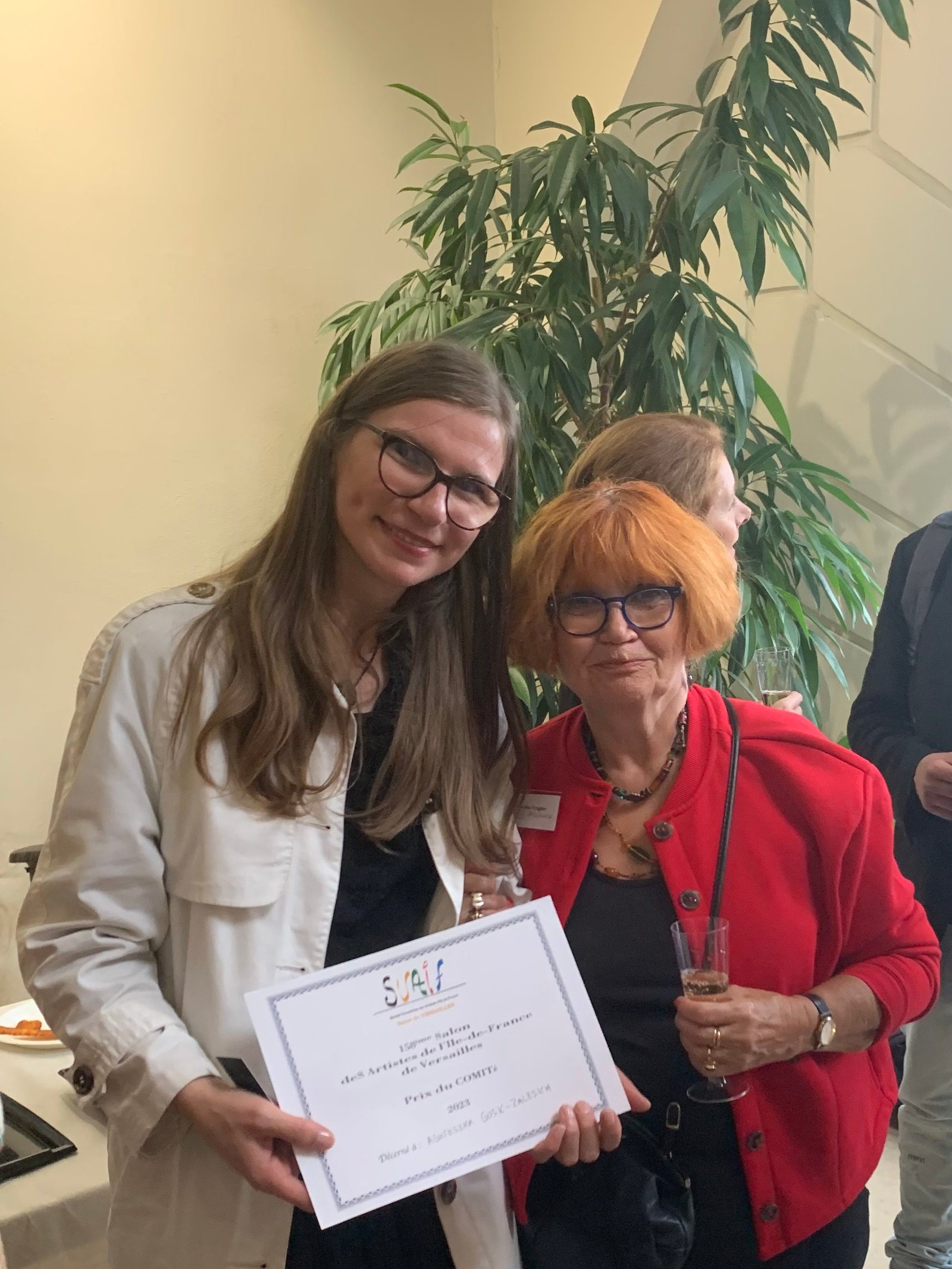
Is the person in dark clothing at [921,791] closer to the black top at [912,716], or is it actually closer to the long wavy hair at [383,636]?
the black top at [912,716]

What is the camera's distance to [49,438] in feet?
9.25

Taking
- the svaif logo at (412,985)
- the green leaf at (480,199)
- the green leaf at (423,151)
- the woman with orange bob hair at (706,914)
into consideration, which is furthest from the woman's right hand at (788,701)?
the green leaf at (423,151)

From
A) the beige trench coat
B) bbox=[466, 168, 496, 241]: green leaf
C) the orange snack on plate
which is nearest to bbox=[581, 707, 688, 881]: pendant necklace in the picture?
the beige trench coat

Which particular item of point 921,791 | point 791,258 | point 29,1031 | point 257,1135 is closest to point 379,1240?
point 257,1135

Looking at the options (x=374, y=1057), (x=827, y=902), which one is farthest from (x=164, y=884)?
(x=827, y=902)

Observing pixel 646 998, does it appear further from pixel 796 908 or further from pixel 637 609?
pixel 637 609

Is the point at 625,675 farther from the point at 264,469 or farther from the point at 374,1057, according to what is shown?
the point at 264,469

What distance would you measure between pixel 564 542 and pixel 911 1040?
1488mm

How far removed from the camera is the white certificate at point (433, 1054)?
40.8 inches

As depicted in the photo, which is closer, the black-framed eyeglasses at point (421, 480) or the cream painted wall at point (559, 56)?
the black-framed eyeglasses at point (421, 480)

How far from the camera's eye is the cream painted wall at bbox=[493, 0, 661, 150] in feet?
10.1

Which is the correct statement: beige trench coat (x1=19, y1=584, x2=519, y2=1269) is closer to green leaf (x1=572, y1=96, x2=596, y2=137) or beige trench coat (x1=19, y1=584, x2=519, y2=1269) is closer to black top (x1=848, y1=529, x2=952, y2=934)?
black top (x1=848, y1=529, x2=952, y2=934)

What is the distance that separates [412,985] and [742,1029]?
38 centimetres

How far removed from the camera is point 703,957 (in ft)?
3.78
